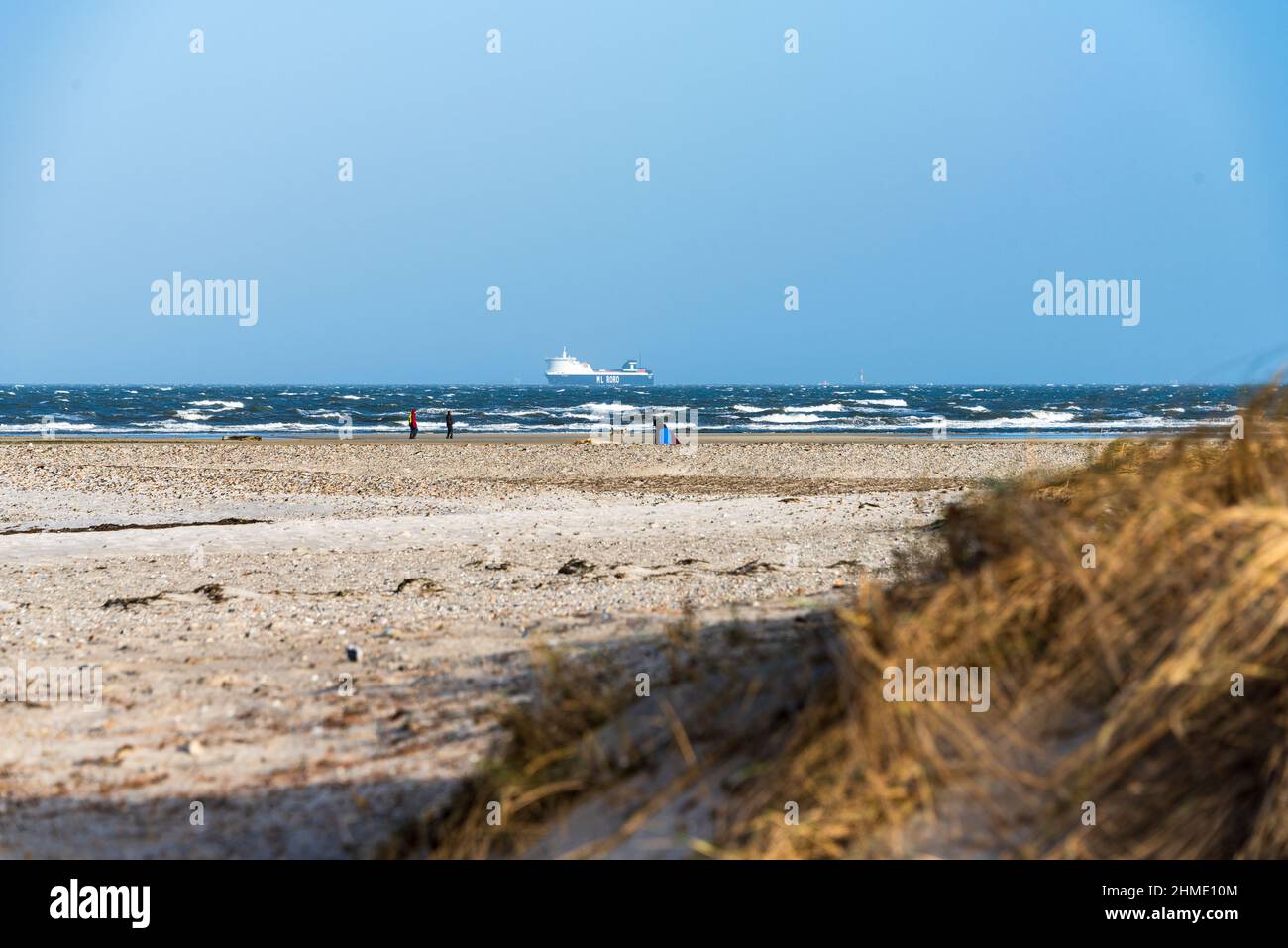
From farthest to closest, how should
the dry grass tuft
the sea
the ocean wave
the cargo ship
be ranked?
the cargo ship < the ocean wave < the sea < the dry grass tuft

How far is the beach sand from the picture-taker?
4543mm

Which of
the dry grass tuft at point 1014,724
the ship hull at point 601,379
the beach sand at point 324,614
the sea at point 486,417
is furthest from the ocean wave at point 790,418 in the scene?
the ship hull at point 601,379

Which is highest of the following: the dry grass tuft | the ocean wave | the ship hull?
the ship hull

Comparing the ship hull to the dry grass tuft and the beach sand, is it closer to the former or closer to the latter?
the beach sand

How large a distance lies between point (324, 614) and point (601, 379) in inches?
5391

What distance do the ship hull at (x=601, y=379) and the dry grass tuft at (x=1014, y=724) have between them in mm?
135455

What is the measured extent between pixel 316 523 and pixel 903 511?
7.63 metres

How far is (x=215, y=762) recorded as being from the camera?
496cm

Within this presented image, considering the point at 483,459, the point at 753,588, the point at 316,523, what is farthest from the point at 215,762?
the point at 483,459

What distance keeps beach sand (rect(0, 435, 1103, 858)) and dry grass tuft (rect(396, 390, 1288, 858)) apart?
849mm

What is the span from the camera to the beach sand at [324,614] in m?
4.54

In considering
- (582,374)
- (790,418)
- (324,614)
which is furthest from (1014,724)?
(582,374)

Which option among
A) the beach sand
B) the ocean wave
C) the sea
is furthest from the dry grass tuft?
the ocean wave

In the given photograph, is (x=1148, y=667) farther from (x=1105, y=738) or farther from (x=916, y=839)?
(x=916, y=839)
